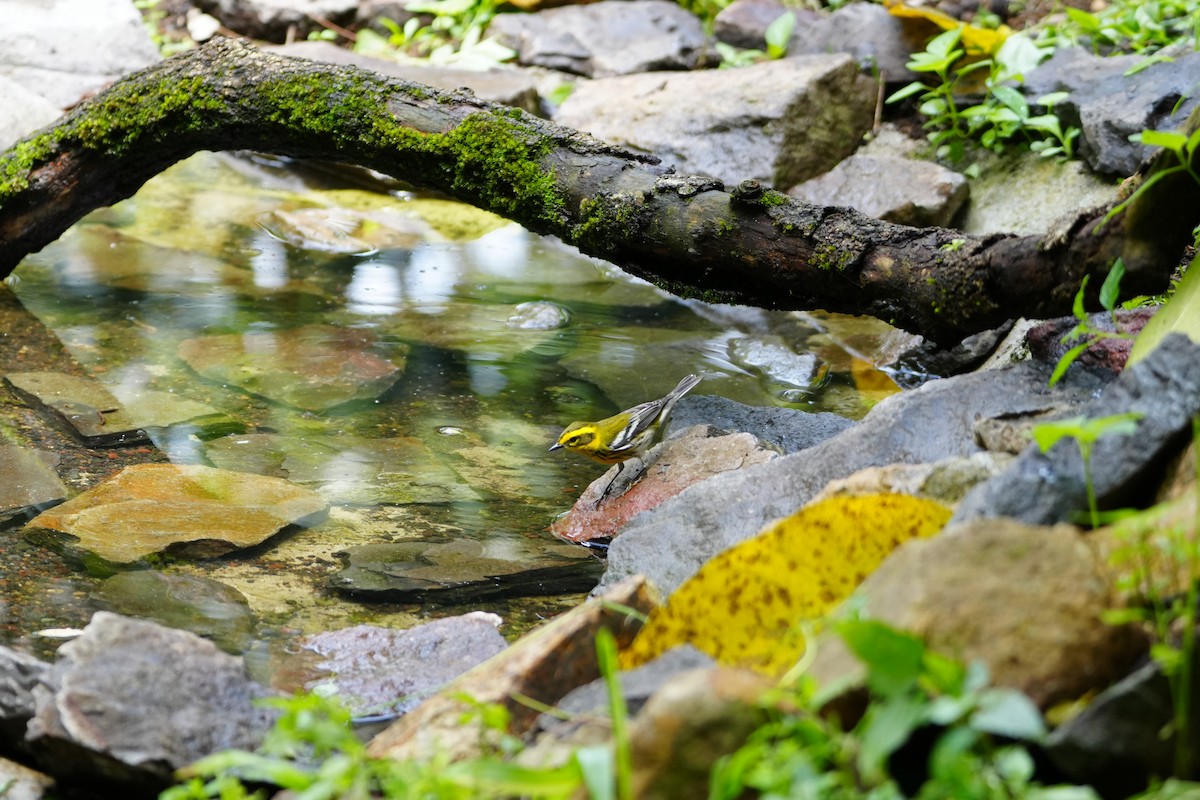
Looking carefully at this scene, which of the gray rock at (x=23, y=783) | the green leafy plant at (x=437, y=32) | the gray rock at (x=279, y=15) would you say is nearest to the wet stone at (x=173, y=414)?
the gray rock at (x=23, y=783)

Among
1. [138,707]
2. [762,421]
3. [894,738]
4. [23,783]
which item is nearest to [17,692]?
[23,783]

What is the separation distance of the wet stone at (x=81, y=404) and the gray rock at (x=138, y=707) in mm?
2249

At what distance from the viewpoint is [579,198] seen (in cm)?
457

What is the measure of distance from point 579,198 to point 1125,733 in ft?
11.2

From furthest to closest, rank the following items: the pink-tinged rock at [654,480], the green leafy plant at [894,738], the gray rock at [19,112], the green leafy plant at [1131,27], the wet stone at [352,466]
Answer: the gray rock at [19,112]
the green leafy plant at [1131,27]
the wet stone at [352,466]
the pink-tinged rock at [654,480]
the green leafy plant at [894,738]

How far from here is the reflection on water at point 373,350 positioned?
13.1 feet

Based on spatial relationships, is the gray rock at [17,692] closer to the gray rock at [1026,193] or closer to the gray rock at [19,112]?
the gray rock at [1026,193]

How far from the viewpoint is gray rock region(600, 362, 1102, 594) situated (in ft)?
10.4

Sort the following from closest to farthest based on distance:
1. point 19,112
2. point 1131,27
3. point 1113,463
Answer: point 1113,463, point 1131,27, point 19,112

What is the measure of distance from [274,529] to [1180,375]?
284 centimetres

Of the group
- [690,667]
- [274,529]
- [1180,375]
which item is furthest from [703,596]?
[274,529]

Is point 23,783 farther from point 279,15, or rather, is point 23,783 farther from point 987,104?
point 279,15

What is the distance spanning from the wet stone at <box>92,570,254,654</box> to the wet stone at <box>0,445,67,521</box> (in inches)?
27.0

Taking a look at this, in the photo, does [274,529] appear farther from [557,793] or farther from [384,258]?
[384,258]
